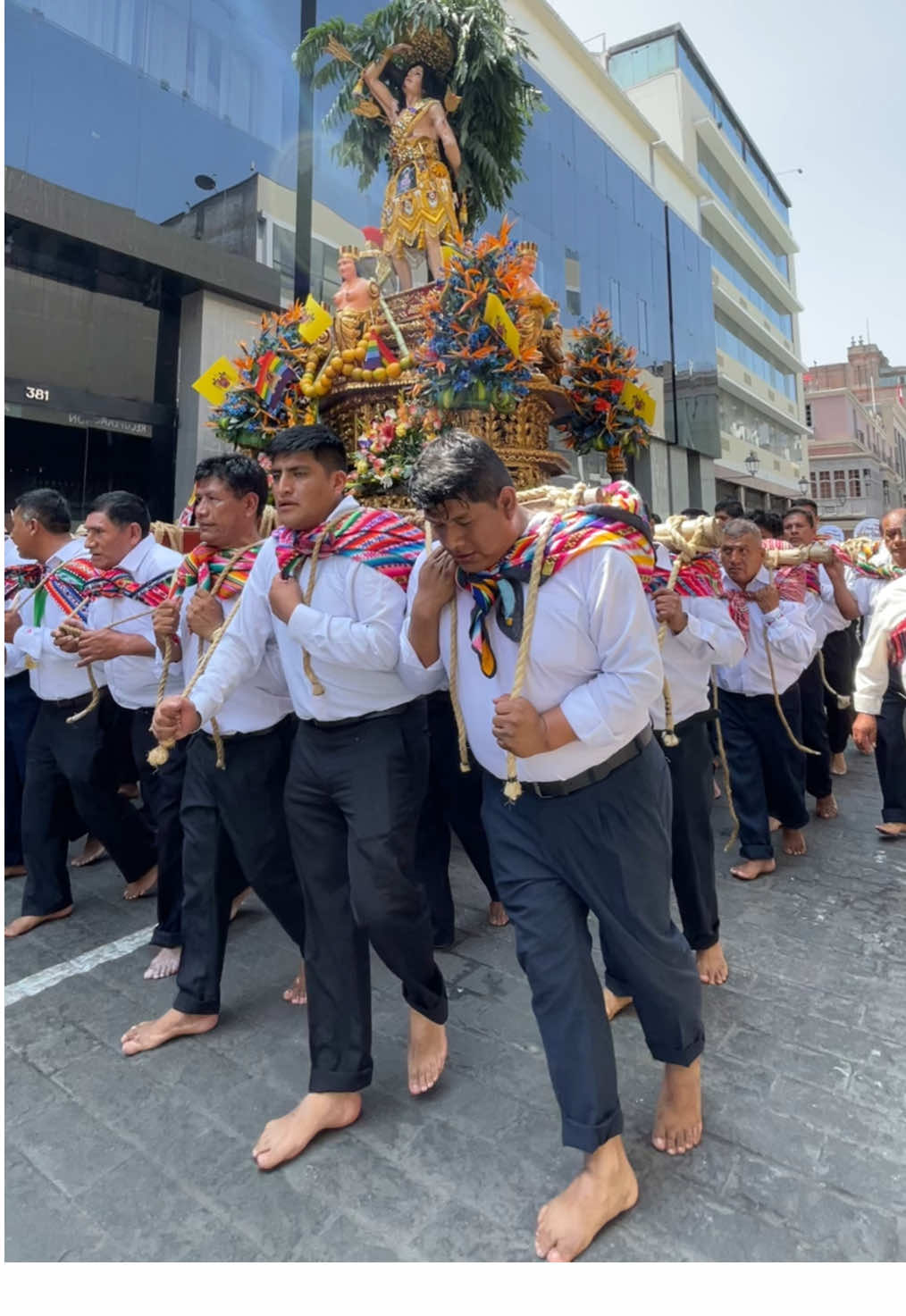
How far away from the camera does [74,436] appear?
9484mm

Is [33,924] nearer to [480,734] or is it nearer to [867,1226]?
[480,734]

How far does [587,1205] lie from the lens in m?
1.71

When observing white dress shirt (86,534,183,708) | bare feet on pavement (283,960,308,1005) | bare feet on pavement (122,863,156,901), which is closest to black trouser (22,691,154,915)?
white dress shirt (86,534,183,708)

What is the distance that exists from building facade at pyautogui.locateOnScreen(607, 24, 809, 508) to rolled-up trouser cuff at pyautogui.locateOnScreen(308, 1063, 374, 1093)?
27.8 m

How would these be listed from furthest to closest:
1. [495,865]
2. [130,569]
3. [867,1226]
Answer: [130,569] → [495,865] → [867,1226]

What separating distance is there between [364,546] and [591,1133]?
5.48ft

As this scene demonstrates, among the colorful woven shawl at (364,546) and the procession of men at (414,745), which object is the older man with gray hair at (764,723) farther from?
the colorful woven shawl at (364,546)

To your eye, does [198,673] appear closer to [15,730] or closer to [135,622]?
[135,622]

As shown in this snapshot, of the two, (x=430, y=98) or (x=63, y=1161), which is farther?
(x=430, y=98)

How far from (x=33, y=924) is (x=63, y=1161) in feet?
5.75

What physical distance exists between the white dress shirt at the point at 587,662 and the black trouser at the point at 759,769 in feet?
8.59

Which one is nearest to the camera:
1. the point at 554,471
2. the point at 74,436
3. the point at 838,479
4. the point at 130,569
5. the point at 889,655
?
the point at 889,655

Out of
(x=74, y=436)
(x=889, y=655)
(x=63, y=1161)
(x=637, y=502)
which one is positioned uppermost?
(x=74, y=436)

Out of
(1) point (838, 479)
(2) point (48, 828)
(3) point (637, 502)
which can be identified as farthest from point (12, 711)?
(1) point (838, 479)
